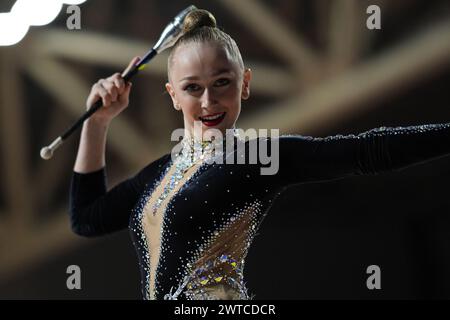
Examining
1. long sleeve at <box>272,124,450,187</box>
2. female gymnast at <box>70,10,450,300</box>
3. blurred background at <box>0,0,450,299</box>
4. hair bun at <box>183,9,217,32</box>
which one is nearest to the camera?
long sleeve at <box>272,124,450,187</box>

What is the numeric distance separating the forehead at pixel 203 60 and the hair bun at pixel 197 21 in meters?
0.05

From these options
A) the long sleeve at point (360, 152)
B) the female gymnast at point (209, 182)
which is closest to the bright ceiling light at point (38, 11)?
the female gymnast at point (209, 182)

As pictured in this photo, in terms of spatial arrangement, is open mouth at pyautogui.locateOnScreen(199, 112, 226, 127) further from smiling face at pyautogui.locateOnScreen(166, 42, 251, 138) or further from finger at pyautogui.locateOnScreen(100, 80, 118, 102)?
finger at pyautogui.locateOnScreen(100, 80, 118, 102)

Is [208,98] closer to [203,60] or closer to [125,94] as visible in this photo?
[203,60]

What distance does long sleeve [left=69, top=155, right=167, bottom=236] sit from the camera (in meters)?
1.22

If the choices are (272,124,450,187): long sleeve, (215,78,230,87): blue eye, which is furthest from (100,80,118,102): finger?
(272,124,450,187): long sleeve

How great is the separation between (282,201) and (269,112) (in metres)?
0.30

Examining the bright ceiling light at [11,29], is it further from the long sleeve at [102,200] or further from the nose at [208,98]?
the nose at [208,98]

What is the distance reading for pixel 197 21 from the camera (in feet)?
3.74

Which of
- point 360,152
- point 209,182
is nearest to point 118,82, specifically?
point 209,182

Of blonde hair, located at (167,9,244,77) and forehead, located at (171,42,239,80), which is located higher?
blonde hair, located at (167,9,244,77)

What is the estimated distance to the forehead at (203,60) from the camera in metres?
1.07

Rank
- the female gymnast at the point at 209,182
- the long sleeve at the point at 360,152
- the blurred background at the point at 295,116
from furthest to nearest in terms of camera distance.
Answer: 1. the blurred background at the point at 295,116
2. the female gymnast at the point at 209,182
3. the long sleeve at the point at 360,152

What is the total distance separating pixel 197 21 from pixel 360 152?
0.39m
